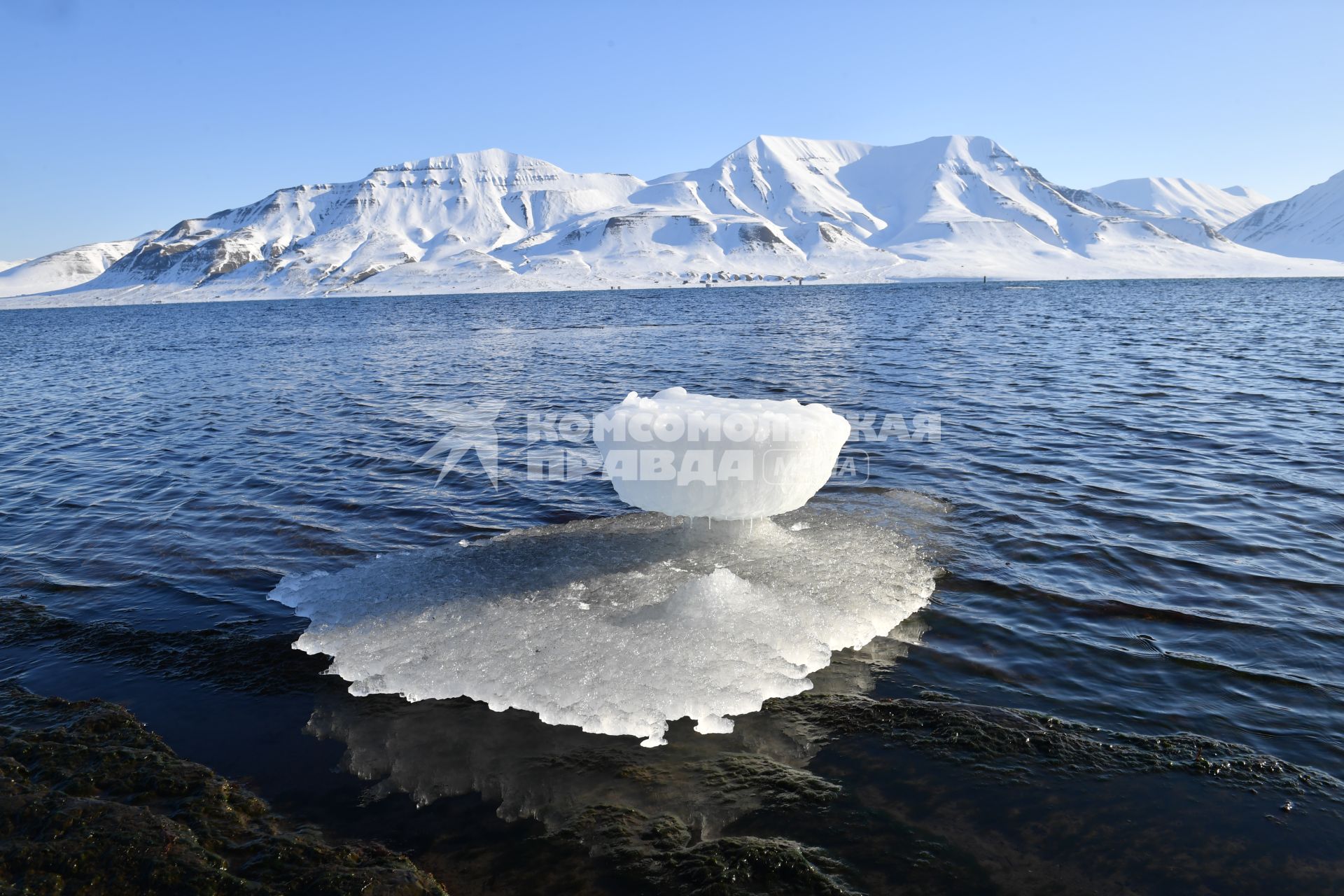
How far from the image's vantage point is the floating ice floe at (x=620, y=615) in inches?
280

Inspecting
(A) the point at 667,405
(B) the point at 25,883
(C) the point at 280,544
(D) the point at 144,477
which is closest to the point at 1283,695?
(A) the point at 667,405

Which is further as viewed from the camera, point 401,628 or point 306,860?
point 401,628

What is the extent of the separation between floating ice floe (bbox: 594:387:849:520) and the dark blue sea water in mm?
2271

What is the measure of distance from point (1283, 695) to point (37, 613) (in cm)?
1395

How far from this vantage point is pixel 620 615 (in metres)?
8.45

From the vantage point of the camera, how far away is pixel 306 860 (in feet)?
16.5

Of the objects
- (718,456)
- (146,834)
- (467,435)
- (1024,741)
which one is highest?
(718,456)

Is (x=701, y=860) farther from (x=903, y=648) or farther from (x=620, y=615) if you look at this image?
(x=903, y=648)

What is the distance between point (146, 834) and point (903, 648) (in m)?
6.81

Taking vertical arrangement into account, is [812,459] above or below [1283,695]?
above

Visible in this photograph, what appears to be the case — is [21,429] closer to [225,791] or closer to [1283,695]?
[225,791]

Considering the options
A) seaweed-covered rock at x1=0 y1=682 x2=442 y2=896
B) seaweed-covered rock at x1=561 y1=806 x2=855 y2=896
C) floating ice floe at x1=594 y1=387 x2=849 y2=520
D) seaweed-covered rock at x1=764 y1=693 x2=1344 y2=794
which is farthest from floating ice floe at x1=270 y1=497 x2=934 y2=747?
seaweed-covered rock at x1=0 y1=682 x2=442 y2=896

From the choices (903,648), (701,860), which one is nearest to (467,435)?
A: (903,648)

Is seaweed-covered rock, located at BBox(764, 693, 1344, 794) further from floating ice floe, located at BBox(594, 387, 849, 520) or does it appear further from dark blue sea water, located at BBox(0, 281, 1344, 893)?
floating ice floe, located at BBox(594, 387, 849, 520)
